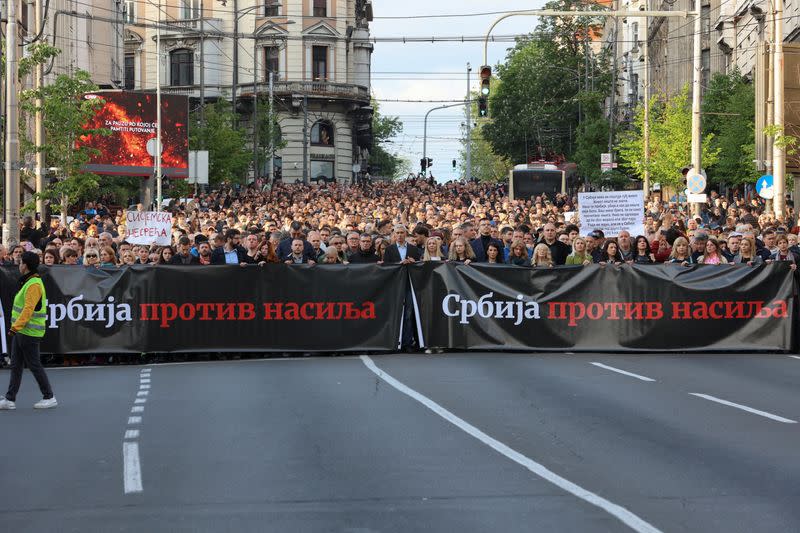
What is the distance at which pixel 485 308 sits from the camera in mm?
20875

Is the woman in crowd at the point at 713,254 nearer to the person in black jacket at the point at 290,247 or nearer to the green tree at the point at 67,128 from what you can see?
the person in black jacket at the point at 290,247

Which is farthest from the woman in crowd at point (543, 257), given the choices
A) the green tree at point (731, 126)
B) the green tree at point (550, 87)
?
the green tree at point (550, 87)

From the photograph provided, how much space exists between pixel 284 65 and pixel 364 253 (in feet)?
269

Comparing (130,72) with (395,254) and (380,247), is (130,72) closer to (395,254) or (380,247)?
(380,247)

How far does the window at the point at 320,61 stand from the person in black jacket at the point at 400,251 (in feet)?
268

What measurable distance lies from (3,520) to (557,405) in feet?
22.3

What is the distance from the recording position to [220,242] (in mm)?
22781

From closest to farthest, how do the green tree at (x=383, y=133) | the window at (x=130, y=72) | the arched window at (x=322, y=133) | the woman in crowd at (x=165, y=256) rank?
the woman in crowd at (x=165, y=256), the arched window at (x=322, y=133), the window at (x=130, y=72), the green tree at (x=383, y=133)

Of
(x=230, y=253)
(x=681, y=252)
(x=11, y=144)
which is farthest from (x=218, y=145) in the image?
(x=681, y=252)

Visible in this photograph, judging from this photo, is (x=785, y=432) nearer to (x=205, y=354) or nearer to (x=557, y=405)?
(x=557, y=405)

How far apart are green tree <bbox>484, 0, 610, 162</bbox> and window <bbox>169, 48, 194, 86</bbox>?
22761 millimetres

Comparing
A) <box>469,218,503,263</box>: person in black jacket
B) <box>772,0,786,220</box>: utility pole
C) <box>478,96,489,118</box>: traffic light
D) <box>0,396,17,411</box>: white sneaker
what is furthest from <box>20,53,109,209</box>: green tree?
<box>0,396,17,411</box>: white sneaker

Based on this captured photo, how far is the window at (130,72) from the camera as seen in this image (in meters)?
107

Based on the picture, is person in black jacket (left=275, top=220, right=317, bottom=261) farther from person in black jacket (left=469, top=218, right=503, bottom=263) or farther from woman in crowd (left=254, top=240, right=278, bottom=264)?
person in black jacket (left=469, top=218, right=503, bottom=263)
